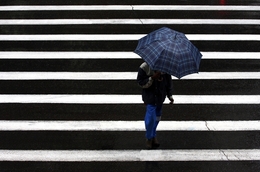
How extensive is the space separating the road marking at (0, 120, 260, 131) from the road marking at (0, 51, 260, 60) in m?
2.53

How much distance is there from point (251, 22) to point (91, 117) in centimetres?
609

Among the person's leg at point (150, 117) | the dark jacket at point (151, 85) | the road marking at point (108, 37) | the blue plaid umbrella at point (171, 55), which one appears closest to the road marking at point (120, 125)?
the person's leg at point (150, 117)

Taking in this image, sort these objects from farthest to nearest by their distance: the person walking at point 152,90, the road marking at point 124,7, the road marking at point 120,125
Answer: the road marking at point 124,7
the road marking at point 120,125
the person walking at point 152,90

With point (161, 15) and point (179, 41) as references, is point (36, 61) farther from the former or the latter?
point (179, 41)

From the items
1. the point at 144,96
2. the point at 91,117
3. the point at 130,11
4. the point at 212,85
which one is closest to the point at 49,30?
the point at 130,11

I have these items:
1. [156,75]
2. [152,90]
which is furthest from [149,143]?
[156,75]

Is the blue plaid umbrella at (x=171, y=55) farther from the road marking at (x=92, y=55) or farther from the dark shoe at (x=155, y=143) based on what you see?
the road marking at (x=92, y=55)

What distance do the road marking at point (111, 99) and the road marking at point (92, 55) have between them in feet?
5.19

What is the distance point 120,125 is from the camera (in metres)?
7.46

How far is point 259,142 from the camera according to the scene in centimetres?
709

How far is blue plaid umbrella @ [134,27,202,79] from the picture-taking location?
5.68m

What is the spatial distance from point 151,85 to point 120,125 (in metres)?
1.56

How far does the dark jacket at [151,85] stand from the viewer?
20.2 feet

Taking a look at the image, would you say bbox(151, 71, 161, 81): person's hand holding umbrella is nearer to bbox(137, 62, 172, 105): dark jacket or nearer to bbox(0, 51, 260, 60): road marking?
bbox(137, 62, 172, 105): dark jacket
